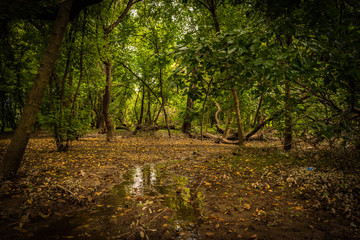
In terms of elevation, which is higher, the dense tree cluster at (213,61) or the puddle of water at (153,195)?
the dense tree cluster at (213,61)

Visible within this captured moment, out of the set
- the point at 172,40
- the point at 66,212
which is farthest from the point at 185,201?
the point at 172,40

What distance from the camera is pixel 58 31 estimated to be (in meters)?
4.21

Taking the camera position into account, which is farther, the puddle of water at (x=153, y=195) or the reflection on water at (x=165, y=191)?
the reflection on water at (x=165, y=191)

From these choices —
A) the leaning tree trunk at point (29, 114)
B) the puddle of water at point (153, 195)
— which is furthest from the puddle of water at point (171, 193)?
the leaning tree trunk at point (29, 114)

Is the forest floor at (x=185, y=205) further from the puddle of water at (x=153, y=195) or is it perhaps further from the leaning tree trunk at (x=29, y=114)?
the leaning tree trunk at (x=29, y=114)

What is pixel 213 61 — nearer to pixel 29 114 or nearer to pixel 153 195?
pixel 153 195

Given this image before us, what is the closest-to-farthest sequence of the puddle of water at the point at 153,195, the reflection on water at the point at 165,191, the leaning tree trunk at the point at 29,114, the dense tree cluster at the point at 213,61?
the dense tree cluster at the point at 213,61 < the puddle of water at the point at 153,195 < the reflection on water at the point at 165,191 < the leaning tree trunk at the point at 29,114

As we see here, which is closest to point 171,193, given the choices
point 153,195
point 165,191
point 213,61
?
point 165,191

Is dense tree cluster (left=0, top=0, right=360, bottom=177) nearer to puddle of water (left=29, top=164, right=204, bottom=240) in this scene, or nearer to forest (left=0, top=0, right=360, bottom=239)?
forest (left=0, top=0, right=360, bottom=239)

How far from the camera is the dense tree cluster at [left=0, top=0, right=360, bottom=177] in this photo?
92.5 inches

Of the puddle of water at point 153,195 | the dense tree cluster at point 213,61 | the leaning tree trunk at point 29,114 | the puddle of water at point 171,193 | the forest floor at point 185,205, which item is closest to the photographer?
the dense tree cluster at point 213,61

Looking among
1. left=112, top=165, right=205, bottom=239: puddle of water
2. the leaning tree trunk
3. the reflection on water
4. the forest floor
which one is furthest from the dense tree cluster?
the reflection on water

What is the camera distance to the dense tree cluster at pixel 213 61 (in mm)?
2350

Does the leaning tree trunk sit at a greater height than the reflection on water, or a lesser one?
greater
